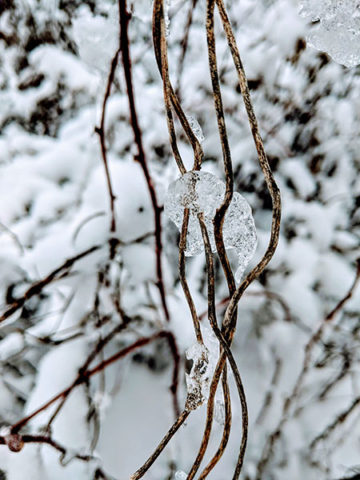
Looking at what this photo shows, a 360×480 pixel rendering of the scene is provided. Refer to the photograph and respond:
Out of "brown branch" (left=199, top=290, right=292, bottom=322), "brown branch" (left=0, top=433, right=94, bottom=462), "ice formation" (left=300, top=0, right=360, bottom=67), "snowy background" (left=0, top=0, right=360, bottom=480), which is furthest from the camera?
"brown branch" (left=199, top=290, right=292, bottom=322)

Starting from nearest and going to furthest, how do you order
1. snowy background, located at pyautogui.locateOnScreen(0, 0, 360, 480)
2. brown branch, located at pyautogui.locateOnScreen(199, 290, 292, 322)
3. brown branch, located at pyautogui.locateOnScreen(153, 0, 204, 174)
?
Answer: brown branch, located at pyautogui.locateOnScreen(153, 0, 204, 174) < snowy background, located at pyautogui.locateOnScreen(0, 0, 360, 480) < brown branch, located at pyautogui.locateOnScreen(199, 290, 292, 322)

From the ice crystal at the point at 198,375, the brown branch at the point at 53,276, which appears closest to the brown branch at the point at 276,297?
the brown branch at the point at 53,276

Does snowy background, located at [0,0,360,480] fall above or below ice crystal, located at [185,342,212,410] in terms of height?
above

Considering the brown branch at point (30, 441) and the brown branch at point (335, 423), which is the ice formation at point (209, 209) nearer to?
the brown branch at point (30, 441)

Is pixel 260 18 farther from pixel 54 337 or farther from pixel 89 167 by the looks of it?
pixel 54 337

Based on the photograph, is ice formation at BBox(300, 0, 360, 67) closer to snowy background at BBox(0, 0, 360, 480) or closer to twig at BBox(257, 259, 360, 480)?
snowy background at BBox(0, 0, 360, 480)

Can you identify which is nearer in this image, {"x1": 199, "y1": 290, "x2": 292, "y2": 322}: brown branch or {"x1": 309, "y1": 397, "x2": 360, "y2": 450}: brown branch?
{"x1": 309, "y1": 397, "x2": 360, "y2": 450}: brown branch

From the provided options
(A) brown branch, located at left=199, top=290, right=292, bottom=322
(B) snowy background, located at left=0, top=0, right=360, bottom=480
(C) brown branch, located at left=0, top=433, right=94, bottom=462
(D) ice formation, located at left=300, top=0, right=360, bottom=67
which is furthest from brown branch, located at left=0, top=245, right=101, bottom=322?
(D) ice formation, located at left=300, top=0, right=360, bottom=67

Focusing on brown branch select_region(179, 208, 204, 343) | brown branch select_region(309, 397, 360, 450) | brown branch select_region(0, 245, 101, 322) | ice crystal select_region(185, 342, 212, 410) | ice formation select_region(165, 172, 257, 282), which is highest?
brown branch select_region(309, 397, 360, 450)
